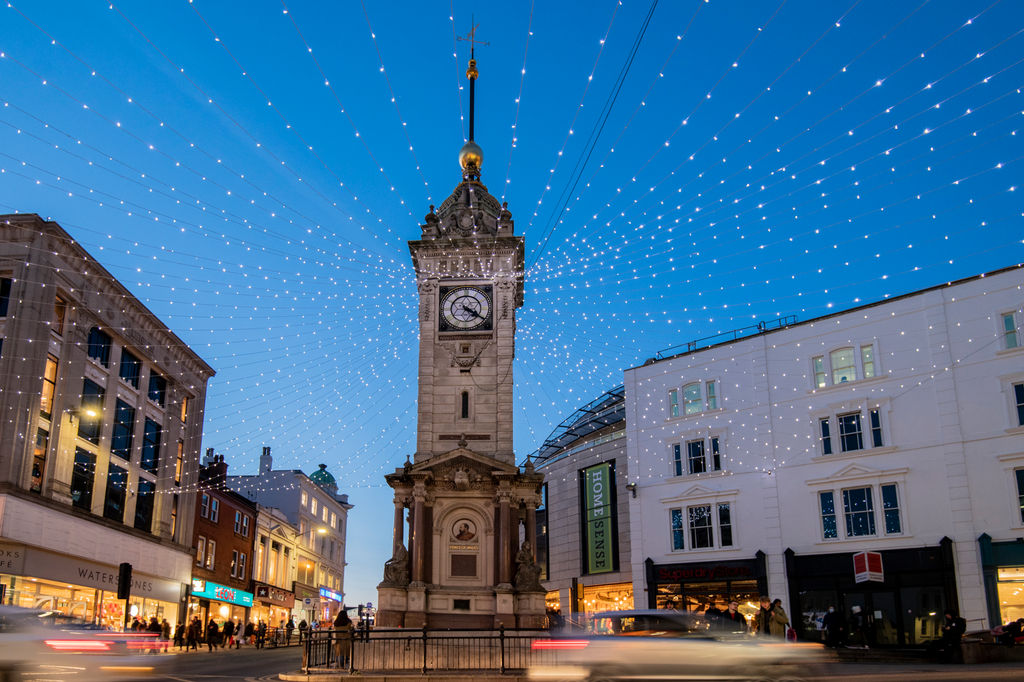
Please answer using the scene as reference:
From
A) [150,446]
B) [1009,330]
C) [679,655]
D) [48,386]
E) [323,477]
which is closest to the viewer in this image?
[679,655]

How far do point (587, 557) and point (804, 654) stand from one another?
34.2 m

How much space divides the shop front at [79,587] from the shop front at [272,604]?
12572 mm

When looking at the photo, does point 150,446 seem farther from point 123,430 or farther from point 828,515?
point 828,515

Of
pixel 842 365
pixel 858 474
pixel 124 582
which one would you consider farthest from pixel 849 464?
pixel 124 582

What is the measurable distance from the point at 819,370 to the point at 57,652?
98.7 feet

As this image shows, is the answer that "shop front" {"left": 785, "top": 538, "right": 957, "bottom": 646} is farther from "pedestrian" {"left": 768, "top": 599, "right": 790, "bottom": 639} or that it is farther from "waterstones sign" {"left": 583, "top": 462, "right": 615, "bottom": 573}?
"waterstones sign" {"left": 583, "top": 462, "right": 615, "bottom": 573}

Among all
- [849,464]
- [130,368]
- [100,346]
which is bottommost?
[849,464]

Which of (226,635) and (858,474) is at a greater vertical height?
(858,474)

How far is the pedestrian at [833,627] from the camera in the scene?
96.0 ft

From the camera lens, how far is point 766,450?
35406 millimetres

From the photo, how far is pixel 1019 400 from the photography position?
29.8m

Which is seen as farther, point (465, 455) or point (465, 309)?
point (465, 309)

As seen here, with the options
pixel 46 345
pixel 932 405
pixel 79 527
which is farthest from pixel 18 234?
pixel 932 405

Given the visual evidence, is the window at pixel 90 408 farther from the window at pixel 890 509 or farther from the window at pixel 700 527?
the window at pixel 890 509
